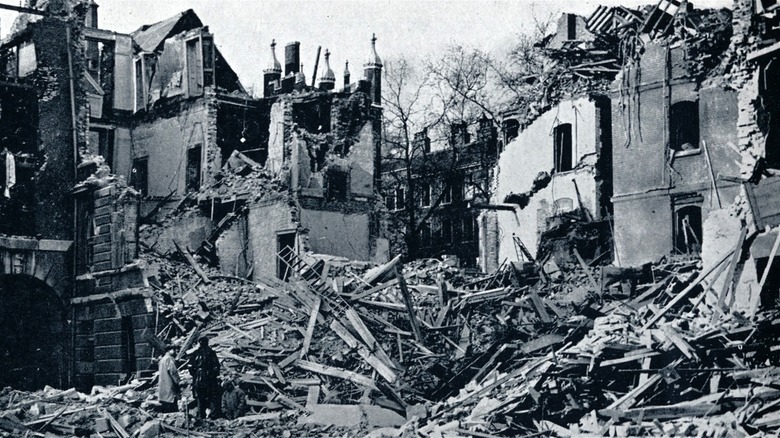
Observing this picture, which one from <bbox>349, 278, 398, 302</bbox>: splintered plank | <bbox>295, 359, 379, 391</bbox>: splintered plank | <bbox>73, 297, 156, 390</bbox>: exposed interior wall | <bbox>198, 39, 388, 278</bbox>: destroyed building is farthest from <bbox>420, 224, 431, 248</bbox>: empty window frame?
<bbox>295, 359, 379, 391</bbox>: splintered plank

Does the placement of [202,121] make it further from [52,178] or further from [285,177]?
[52,178]

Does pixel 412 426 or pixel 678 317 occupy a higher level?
pixel 678 317

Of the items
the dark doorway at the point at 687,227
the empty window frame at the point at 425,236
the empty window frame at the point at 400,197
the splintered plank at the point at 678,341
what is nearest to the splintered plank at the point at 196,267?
the dark doorway at the point at 687,227

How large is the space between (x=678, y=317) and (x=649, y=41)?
1485 centimetres

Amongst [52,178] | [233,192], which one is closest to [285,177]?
[233,192]

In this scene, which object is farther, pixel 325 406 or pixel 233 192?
pixel 233 192

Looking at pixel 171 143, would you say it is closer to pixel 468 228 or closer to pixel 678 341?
pixel 468 228

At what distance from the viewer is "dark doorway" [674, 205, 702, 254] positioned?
26.8 m

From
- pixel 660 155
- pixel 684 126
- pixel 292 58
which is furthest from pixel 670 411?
pixel 292 58

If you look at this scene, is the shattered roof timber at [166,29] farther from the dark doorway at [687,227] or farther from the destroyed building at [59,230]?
the dark doorway at [687,227]

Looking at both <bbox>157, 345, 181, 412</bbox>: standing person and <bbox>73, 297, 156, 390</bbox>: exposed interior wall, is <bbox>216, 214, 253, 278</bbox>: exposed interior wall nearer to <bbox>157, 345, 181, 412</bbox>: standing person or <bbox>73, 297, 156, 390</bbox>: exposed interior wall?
<bbox>73, 297, 156, 390</bbox>: exposed interior wall

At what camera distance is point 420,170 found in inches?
1875

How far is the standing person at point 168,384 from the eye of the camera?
1712 centimetres

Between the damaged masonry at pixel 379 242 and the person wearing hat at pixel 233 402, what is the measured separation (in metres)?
0.09
